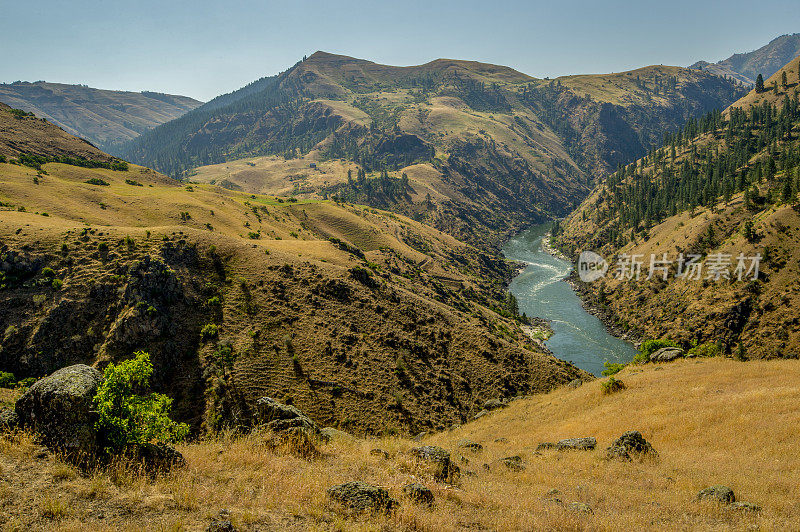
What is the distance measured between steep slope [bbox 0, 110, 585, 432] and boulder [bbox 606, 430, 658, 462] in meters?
27.6

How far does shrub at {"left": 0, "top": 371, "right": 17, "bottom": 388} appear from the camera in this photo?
3787 cm

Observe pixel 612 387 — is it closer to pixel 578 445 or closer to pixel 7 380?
pixel 578 445

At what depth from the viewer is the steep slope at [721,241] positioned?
268 feet

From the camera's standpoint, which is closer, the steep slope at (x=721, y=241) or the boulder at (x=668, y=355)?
the boulder at (x=668, y=355)

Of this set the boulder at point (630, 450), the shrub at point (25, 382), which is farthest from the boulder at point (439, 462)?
the shrub at point (25, 382)

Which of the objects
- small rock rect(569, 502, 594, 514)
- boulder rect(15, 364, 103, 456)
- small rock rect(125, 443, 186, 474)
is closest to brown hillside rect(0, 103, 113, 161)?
boulder rect(15, 364, 103, 456)

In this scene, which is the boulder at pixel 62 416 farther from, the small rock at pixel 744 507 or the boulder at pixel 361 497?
the small rock at pixel 744 507

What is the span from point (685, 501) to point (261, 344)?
44862 mm

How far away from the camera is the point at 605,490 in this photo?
15906 mm

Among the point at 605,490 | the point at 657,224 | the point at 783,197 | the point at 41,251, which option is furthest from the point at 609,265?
the point at 41,251

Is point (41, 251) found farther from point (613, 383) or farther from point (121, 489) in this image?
point (613, 383)

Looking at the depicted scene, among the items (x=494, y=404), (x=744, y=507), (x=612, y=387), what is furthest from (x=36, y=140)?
(x=744, y=507)

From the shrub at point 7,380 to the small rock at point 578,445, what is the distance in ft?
171

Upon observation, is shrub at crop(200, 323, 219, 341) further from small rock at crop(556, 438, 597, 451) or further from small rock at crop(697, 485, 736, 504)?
small rock at crop(697, 485, 736, 504)
